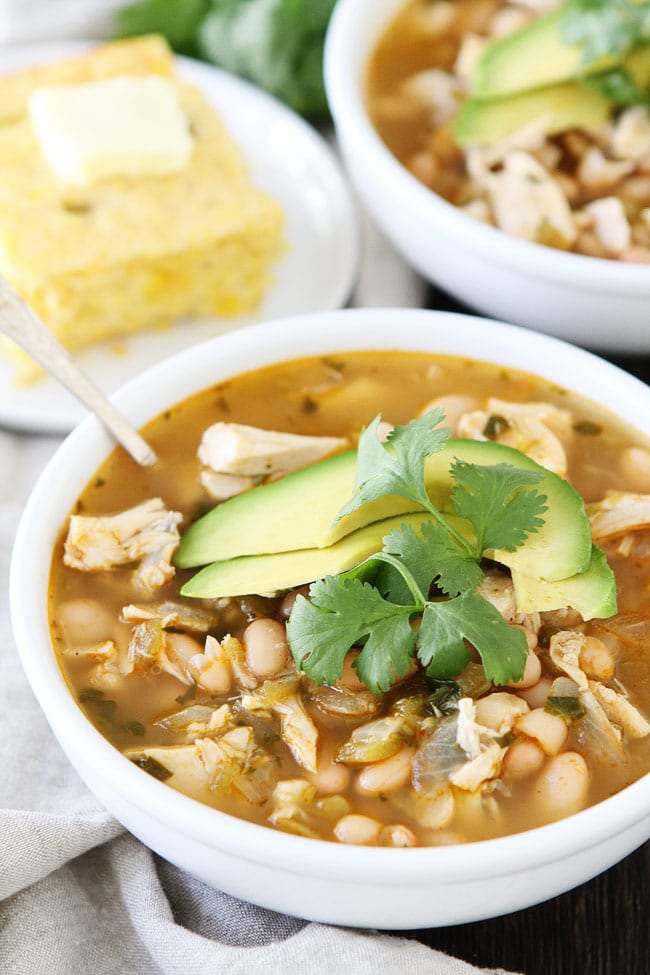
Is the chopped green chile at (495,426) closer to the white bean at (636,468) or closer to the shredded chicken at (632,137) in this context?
the white bean at (636,468)

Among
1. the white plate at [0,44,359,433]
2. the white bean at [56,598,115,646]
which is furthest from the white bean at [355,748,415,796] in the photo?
the white plate at [0,44,359,433]

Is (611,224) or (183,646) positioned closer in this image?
(183,646)

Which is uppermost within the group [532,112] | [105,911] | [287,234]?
[532,112]

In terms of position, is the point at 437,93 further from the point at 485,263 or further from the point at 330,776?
the point at 330,776

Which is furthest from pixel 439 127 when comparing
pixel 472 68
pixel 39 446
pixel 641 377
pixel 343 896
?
pixel 343 896

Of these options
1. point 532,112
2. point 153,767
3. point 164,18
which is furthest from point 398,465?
point 164,18

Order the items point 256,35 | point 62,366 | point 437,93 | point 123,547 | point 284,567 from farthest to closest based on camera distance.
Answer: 1. point 256,35
2. point 437,93
3. point 62,366
4. point 123,547
5. point 284,567

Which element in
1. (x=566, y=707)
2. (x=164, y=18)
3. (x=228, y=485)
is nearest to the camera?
(x=566, y=707)
